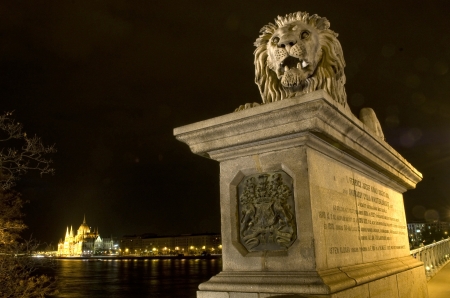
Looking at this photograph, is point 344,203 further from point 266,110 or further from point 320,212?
point 266,110

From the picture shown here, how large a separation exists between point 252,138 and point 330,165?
3.22 feet

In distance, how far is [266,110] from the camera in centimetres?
417

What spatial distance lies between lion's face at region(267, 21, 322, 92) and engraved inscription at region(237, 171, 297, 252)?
52.9 inches

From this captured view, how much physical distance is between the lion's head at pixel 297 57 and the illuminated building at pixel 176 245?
15791cm

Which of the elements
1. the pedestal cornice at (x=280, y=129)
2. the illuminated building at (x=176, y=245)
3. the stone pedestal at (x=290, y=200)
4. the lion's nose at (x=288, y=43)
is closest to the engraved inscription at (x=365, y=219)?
the stone pedestal at (x=290, y=200)

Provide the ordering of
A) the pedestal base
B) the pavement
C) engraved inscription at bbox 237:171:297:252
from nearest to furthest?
the pedestal base
engraved inscription at bbox 237:171:297:252
the pavement

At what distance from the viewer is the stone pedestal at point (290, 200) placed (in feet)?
Result: 12.9

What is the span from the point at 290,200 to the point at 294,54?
71.4 inches

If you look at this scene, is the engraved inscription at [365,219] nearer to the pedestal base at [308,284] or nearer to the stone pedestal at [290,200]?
the stone pedestal at [290,200]

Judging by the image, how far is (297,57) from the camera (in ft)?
16.3

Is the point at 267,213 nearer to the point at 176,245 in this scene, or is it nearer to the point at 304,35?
the point at 304,35

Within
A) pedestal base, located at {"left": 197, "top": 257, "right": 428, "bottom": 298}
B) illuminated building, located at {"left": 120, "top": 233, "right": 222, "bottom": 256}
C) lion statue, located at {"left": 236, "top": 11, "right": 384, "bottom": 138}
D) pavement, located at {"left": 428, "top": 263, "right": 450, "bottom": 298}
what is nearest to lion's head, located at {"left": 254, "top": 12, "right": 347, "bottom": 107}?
lion statue, located at {"left": 236, "top": 11, "right": 384, "bottom": 138}

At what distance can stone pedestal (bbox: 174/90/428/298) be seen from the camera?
395 centimetres

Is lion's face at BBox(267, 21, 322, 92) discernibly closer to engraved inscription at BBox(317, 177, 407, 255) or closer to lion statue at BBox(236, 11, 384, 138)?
lion statue at BBox(236, 11, 384, 138)
